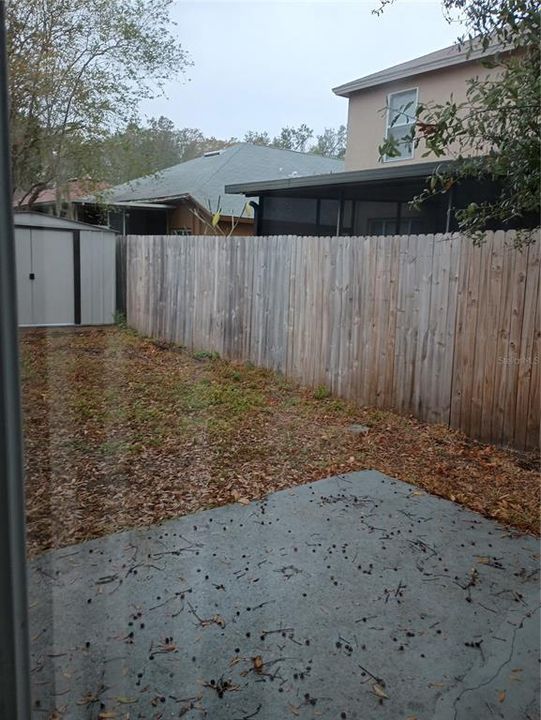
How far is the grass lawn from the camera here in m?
1.16

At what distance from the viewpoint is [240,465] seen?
2.78 m

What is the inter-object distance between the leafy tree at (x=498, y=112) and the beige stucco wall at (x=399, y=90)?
0.04 meters

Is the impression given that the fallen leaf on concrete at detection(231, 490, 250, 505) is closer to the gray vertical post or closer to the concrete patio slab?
the concrete patio slab

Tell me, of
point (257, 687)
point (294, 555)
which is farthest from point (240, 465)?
point (257, 687)

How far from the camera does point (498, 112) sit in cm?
191

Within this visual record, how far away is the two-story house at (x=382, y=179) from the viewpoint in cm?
199

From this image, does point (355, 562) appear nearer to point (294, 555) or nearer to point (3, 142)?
point (294, 555)

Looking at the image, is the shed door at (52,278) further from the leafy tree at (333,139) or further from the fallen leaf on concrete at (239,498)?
the fallen leaf on concrete at (239,498)

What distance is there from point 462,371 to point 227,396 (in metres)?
1.39

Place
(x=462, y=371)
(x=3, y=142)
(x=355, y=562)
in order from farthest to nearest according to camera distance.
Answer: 1. (x=462, y=371)
2. (x=355, y=562)
3. (x=3, y=142)

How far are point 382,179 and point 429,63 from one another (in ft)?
9.46

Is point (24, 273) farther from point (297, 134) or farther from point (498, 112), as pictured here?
point (498, 112)

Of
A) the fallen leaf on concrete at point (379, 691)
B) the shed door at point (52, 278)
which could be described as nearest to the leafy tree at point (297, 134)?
the shed door at point (52, 278)

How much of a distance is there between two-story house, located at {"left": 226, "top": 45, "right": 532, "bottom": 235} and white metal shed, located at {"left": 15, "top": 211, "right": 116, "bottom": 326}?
85 centimetres
